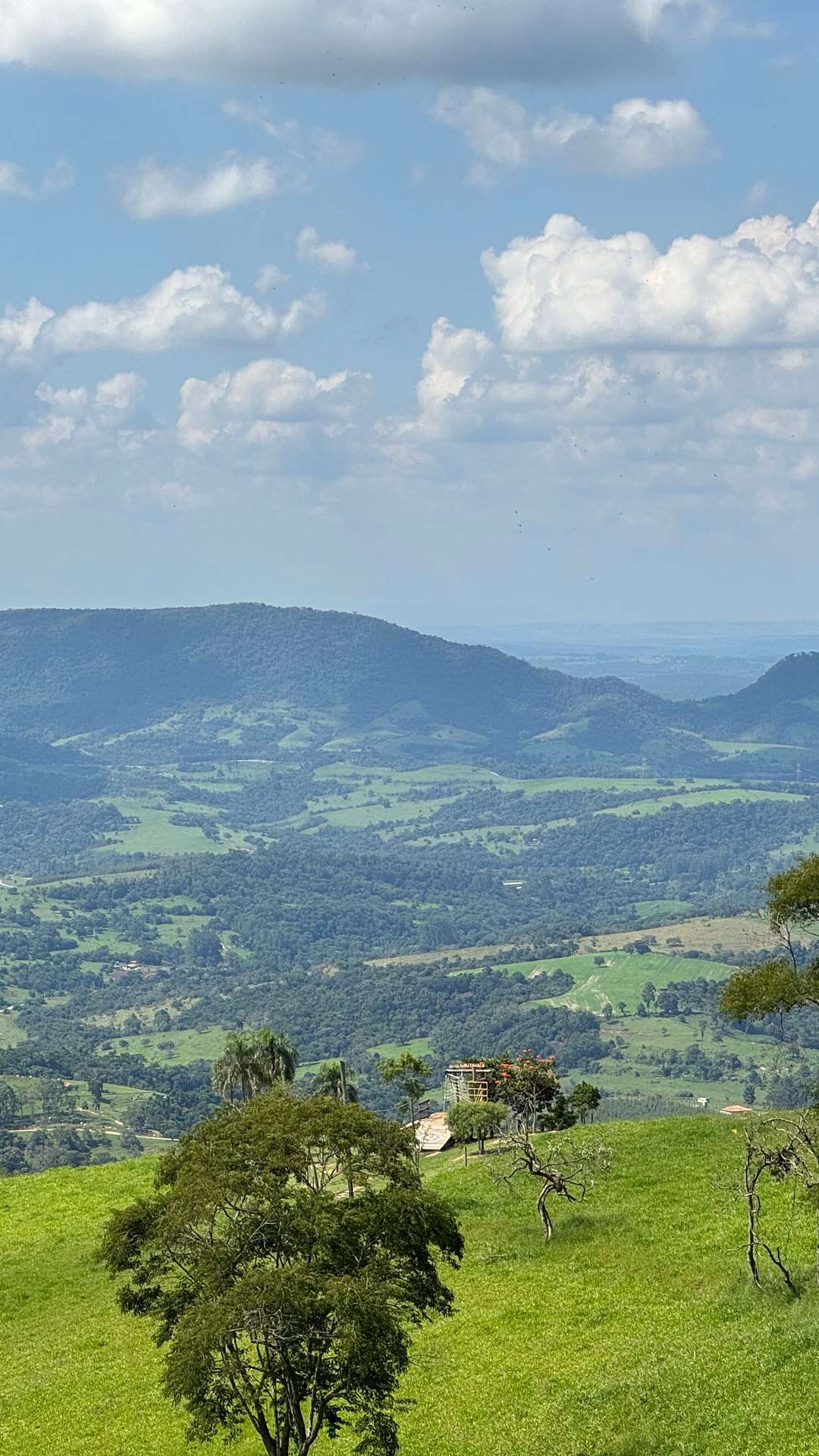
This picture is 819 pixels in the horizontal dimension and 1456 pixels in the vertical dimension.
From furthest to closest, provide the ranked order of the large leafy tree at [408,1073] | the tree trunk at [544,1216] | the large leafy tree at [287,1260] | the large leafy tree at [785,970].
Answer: the large leafy tree at [408,1073]
the tree trunk at [544,1216]
the large leafy tree at [785,970]
the large leafy tree at [287,1260]

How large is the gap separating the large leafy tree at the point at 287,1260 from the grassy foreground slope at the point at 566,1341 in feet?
23.2

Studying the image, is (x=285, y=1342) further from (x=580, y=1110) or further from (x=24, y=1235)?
(x=580, y=1110)

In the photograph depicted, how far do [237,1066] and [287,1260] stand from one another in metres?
45.8

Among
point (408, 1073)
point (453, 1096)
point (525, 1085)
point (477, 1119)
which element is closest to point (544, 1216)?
Result: point (525, 1085)

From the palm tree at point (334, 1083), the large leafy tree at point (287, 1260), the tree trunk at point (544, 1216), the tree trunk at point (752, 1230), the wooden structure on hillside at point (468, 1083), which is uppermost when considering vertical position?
the large leafy tree at point (287, 1260)

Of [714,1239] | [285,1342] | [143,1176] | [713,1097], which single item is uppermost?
[285,1342]

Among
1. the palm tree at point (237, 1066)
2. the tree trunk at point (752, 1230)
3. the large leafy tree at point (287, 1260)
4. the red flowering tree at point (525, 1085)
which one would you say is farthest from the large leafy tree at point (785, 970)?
the palm tree at point (237, 1066)

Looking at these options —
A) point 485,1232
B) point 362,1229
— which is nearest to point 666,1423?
point 362,1229

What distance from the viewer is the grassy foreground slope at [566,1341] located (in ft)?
115

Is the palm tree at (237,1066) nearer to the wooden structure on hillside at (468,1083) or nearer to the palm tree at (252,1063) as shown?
the palm tree at (252,1063)

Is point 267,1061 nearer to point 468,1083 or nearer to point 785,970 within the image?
point 468,1083

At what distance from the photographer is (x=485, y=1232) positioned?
171ft

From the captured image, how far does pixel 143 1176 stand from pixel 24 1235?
8.62 meters

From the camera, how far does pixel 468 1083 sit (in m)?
89.7
